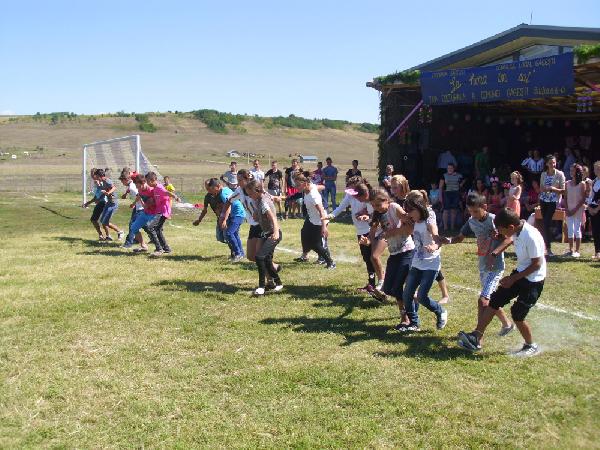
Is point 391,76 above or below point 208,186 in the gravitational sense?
above

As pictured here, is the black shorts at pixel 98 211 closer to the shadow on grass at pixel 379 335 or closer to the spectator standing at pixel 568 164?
the shadow on grass at pixel 379 335

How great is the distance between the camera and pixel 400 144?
1975cm

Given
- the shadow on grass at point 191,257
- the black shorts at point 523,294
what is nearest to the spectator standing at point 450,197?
the shadow on grass at point 191,257

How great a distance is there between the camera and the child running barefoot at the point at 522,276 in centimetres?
602

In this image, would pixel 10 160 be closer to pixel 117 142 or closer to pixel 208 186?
pixel 117 142

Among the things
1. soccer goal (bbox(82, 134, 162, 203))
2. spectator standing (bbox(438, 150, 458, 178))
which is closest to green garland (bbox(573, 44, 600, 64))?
spectator standing (bbox(438, 150, 458, 178))

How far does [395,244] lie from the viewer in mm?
7664

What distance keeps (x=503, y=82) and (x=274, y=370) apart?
12.5 meters

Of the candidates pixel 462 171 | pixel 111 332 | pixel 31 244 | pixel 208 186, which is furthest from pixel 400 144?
pixel 111 332

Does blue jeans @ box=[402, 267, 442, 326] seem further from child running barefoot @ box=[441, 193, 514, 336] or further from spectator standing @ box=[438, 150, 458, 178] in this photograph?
spectator standing @ box=[438, 150, 458, 178]

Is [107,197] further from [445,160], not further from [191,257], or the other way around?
[445,160]

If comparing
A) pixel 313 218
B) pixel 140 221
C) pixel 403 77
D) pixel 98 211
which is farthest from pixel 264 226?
pixel 403 77

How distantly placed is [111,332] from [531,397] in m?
4.64

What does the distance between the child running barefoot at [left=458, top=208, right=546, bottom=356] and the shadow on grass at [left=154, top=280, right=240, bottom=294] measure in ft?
13.9
